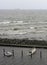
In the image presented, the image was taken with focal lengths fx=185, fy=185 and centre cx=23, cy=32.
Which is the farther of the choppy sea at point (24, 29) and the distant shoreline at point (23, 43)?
the choppy sea at point (24, 29)

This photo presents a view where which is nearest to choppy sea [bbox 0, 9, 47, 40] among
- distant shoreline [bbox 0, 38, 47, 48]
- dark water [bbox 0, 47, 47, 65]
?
dark water [bbox 0, 47, 47, 65]

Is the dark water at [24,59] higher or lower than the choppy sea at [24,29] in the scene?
lower

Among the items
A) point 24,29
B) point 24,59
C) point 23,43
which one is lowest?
point 24,59

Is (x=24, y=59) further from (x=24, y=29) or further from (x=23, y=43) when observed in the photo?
(x=24, y=29)

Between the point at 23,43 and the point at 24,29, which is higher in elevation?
the point at 24,29

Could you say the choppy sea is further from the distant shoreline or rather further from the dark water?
the distant shoreline

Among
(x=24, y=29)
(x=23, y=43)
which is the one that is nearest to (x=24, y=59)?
(x=23, y=43)

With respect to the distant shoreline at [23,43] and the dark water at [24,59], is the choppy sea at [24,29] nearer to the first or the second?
the dark water at [24,59]

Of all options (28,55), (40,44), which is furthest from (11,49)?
(40,44)

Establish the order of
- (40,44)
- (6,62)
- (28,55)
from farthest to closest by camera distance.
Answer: (28,55)
(6,62)
(40,44)

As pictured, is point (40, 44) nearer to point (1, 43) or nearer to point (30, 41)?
point (30, 41)

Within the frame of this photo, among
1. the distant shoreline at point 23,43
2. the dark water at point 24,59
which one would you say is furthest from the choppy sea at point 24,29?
the distant shoreline at point 23,43
